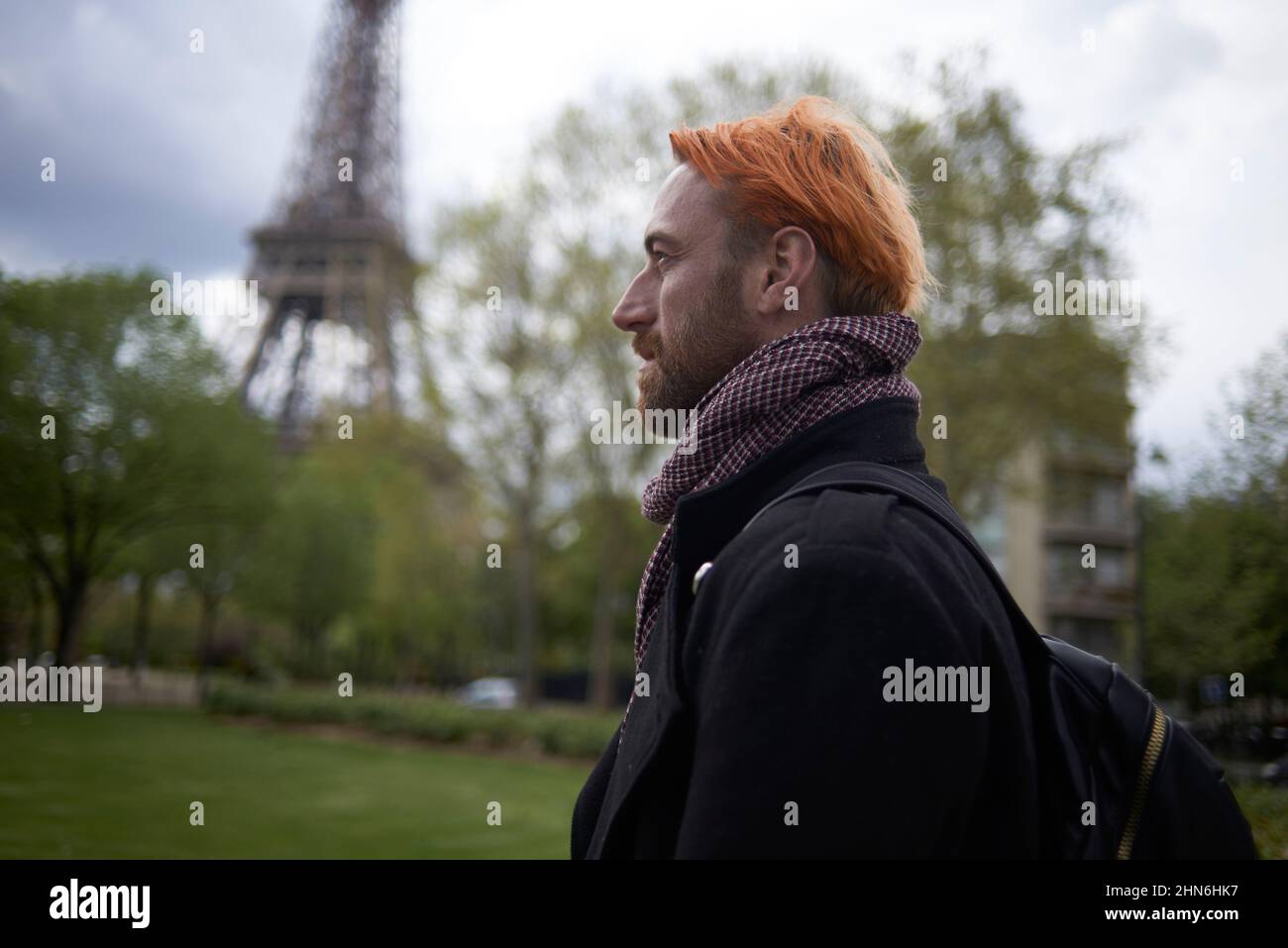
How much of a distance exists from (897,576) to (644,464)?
2195 cm

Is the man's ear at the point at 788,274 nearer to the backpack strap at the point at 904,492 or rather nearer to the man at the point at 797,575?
the man at the point at 797,575

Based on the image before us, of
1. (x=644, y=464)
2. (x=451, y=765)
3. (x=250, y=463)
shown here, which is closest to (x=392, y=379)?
(x=250, y=463)

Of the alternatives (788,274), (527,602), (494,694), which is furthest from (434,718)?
(788,274)

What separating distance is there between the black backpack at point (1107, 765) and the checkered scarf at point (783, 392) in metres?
0.21

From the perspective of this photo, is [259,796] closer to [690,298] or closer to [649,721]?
[690,298]

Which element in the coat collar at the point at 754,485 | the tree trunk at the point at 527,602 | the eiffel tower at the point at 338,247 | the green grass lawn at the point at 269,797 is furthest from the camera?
the eiffel tower at the point at 338,247

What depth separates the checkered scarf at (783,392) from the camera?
169 centimetres

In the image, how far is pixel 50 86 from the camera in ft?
49.8

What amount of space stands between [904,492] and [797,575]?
24 centimetres

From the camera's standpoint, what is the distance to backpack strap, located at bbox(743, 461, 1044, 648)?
1401mm

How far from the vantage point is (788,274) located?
1860 millimetres

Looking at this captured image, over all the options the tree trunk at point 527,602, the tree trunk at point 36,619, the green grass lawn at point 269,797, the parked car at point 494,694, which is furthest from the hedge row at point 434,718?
the parked car at point 494,694

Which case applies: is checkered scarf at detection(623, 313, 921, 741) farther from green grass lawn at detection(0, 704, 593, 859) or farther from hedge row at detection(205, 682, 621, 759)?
hedge row at detection(205, 682, 621, 759)
